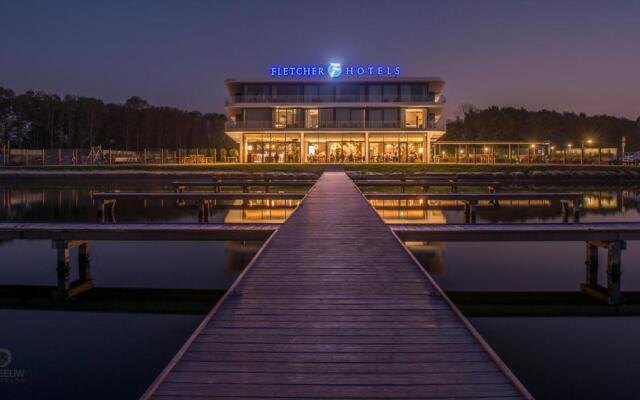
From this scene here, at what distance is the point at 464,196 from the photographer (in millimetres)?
20922

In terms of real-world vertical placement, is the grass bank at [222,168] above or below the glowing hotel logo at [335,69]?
below

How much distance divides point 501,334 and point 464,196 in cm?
1228

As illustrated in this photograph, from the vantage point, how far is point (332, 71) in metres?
52.3

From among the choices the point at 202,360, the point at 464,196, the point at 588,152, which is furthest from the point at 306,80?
the point at 588,152

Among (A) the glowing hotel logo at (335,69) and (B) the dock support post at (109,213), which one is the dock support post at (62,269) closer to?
(B) the dock support post at (109,213)

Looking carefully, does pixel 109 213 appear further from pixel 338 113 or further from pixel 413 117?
pixel 413 117

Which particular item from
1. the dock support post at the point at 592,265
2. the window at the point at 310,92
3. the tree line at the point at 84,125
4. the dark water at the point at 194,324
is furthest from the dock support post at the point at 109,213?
the tree line at the point at 84,125

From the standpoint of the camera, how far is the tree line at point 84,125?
3285 inches

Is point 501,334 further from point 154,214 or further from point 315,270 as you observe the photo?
point 154,214

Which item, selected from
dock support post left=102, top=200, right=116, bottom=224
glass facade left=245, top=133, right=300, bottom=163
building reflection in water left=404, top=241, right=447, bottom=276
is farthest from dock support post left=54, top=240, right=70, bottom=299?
glass facade left=245, top=133, right=300, bottom=163

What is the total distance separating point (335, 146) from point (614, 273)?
42.7 meters

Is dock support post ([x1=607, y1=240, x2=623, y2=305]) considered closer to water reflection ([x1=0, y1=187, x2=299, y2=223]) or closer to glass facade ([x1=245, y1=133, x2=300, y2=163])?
water reflection ([x1=0, y1=187, x2=299, y2=223])

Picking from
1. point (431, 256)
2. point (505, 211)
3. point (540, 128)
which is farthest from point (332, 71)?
point (540, 128)

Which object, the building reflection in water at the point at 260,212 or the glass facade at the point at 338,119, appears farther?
the glass facade at the point at 338,119
